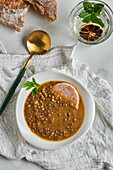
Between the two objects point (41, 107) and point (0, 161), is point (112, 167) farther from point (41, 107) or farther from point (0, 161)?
point (0, 161)

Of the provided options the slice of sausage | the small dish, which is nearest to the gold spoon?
the small dish

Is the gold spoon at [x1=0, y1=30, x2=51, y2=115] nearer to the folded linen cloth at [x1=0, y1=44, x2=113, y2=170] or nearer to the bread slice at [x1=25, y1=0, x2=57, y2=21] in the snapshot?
the folded linen cloth at [x1=0, y1=44, x2=113, y2=170]

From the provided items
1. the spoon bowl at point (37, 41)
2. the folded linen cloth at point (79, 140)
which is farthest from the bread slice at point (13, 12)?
the folded linen cloth at point (79, 140)

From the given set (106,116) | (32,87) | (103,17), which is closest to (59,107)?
(32,87)

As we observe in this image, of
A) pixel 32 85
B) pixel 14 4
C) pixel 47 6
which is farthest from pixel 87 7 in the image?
pixel 32 85

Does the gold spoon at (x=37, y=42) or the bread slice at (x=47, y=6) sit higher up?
the bread slice at (x=47, y=6)

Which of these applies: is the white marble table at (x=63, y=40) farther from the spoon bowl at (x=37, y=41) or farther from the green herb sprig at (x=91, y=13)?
the green herb sprig at (x=91, y=13)

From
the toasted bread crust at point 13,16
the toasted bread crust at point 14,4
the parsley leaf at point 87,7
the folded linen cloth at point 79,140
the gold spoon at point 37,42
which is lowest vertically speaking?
the folded linen cloth at point 79,140
